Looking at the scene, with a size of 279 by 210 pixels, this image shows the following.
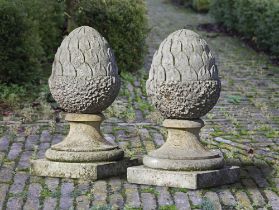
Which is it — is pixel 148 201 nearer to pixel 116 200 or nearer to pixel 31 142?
pixel 116 200

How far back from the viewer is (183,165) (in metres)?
6.88

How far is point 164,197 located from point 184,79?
1116mm

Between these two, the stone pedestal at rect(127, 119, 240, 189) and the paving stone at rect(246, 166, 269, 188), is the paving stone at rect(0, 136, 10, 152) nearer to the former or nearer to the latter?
the stone pedestal at rect(127, 119, 240, 189)

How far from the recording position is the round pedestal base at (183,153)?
692 centimetres

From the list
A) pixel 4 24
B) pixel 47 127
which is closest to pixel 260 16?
pixel 4 24

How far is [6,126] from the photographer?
962cm

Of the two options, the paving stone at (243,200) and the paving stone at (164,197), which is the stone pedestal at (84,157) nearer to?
the paving stone at (164,197)

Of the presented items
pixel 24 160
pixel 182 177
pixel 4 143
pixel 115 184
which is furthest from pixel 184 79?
pixel 4 143

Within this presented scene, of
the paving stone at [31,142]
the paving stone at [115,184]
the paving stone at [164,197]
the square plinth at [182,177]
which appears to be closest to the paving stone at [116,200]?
the paving stone at [115,184]

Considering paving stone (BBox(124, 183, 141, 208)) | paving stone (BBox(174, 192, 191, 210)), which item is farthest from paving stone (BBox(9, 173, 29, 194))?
paving stone (BBox(174, 192, 191, 210))

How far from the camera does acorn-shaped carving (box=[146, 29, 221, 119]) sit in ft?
22.9

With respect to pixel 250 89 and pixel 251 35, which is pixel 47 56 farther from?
pixel 251 35

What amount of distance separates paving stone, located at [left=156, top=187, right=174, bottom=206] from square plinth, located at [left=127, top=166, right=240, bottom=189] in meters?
0.09

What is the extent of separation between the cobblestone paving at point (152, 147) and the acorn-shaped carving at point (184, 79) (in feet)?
2.54
